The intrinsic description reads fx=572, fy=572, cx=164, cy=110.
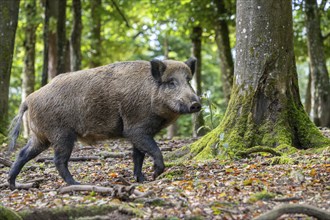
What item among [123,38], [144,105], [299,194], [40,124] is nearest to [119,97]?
[144,105]

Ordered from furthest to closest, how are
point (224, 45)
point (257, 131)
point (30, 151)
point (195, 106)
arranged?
point (224, 45) → point (257, 131) → point (30, 151) → point (195, 106)

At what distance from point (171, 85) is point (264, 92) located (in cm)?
170

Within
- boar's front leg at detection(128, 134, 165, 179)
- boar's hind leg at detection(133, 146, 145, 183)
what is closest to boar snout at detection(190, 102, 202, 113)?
boar's front leg at detection(128, 134, 165, 179)

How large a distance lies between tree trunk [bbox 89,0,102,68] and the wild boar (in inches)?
570

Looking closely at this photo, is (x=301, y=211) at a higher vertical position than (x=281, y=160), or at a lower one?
lower

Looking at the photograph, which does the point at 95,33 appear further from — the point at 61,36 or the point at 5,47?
the point at 5,47

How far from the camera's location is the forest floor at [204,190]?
19.8ft

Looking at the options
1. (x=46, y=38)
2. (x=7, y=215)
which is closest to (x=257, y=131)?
(x=7, y=215)

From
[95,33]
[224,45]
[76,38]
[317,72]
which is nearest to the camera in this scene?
[317,72]

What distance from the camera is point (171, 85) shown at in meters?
8.57

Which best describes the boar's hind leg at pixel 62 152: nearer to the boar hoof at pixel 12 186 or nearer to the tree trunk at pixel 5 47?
the boar hoof at pixel 12 186

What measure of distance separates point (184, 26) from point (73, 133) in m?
14.0

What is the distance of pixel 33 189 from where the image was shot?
813 cm

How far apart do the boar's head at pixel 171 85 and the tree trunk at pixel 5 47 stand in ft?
22.4
